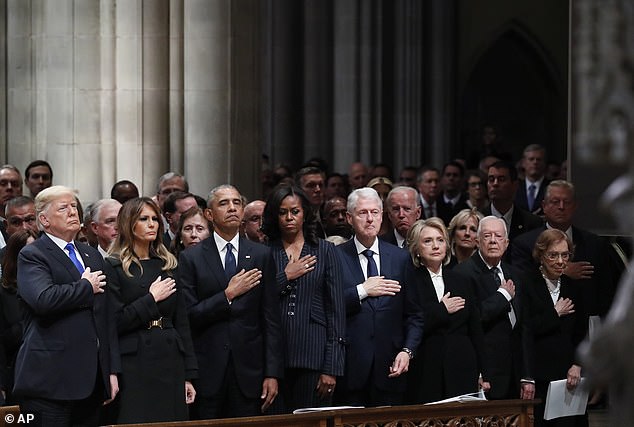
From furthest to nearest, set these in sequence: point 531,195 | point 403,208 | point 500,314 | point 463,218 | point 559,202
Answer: point 531,195 → point 403,208 → point 559,202 → point 463,218 → point 500,314

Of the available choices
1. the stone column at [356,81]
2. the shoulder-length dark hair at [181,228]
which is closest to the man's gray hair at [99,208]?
the shoulder-length dark hair at [181,228]

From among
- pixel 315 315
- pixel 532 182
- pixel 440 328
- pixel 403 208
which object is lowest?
pixel 440 328

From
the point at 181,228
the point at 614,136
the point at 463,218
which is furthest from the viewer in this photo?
the point at 463,218

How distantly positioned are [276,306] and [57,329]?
1347mm

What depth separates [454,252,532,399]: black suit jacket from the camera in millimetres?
8062

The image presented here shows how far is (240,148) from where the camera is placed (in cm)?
1212

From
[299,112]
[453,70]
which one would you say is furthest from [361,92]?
[453,70]

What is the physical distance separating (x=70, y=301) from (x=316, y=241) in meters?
1.68

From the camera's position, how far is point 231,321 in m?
7.34

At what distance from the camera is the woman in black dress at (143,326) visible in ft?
22.3

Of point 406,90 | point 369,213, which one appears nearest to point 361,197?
point 369,213

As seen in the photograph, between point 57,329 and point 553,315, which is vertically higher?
point 57,329

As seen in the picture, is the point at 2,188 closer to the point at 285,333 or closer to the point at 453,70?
the point at 285,333

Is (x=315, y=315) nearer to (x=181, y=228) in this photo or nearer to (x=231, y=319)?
(x=231, y=319)
